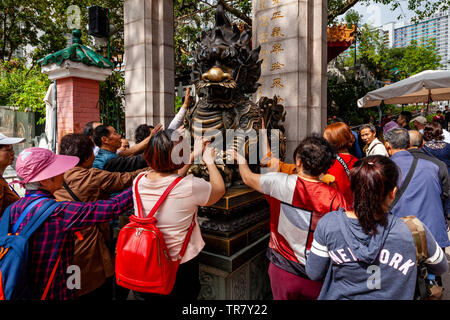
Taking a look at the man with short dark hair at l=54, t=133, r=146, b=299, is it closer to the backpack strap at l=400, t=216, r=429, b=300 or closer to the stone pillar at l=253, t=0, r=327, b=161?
the backpack strap at l=400, t=216, r=429, b=300

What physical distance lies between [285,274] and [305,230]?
35 cm

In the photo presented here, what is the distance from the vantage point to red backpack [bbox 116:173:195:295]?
1540mm

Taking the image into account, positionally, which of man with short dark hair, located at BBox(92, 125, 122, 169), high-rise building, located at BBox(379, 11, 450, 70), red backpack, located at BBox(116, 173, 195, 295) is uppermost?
high-rise building, located at BBox(379, 11, 450, 70)

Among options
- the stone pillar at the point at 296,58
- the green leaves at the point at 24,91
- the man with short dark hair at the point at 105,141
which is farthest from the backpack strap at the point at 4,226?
the green leaves at the point at 24,91

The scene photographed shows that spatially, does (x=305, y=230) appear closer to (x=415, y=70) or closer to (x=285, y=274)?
(x=285, y=274)

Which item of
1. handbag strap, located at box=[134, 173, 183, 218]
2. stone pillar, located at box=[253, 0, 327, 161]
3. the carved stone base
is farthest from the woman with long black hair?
stone pillar, located at box=[253, 0, 327, 161]

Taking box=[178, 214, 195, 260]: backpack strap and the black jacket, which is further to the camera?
the black jacket

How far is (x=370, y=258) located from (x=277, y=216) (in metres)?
0.68

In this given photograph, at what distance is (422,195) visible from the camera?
246cm

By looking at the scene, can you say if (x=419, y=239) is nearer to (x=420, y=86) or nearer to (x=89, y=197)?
(x=89, y=197)

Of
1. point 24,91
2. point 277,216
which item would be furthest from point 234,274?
point 24,91

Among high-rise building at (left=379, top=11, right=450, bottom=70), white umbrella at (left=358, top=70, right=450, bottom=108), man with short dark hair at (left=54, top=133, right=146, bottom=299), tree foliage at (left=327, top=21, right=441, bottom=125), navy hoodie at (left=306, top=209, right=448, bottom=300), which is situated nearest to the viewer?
navy hoodie at (left=306, top=209, right=448, bottom=300)

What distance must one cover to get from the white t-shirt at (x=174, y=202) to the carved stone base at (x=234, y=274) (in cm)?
62

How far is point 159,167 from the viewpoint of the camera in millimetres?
1704
